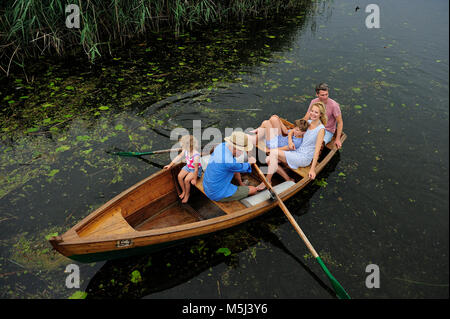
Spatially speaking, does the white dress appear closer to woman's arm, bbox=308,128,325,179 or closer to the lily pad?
woman's arm, bbox=308,128,325,179

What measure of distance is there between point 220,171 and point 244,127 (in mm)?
3065

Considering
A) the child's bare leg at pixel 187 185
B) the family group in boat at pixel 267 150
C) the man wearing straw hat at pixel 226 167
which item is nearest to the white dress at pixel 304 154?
the family group in boat at pixel 267 150

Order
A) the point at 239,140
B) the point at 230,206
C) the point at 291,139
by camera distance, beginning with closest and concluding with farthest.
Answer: the point at 239,140, the point at 230,206, the point at 291,139

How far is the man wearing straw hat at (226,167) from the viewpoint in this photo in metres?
4.32

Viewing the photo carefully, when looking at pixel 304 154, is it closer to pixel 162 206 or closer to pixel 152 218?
pixel 162 206

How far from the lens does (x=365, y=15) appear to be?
1369 cm

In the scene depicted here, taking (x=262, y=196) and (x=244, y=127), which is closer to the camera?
(x=262, y=196)

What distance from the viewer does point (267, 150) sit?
5777 mm

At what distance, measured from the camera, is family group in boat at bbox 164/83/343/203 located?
439 cm

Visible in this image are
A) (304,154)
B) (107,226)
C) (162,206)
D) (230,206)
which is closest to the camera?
(107,226)

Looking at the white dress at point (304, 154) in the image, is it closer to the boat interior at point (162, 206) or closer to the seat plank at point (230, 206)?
the boat interior at point (162, 206)

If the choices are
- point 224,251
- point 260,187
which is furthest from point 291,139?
point 224,251

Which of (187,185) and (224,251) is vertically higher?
(187,185)

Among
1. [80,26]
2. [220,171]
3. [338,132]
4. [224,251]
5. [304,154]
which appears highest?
[80,26]
